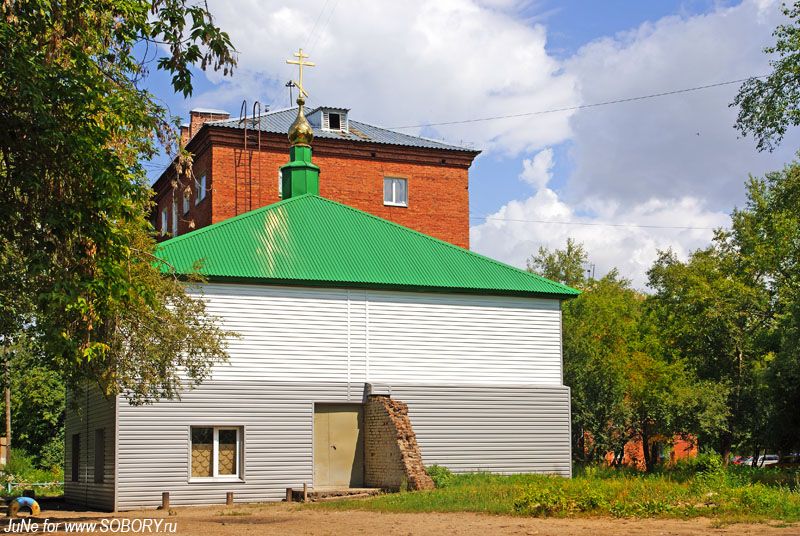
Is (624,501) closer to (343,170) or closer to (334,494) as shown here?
(334,494)

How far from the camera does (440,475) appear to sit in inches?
1053

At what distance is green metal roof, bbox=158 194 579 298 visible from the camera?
27531 millimetres

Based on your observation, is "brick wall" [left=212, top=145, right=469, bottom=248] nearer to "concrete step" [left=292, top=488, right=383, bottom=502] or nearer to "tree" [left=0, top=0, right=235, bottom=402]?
"concrete step" [left=292, top=488, right=383, bottom=502]

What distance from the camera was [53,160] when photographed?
1280 cm

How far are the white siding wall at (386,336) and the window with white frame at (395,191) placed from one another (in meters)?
14.9

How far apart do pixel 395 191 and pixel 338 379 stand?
58.2 ft

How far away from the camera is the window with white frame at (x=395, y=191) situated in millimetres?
44188

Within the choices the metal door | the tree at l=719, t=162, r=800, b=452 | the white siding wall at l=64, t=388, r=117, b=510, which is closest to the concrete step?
the metal door

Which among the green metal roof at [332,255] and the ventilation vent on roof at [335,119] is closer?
the green metal roof at [332,255]

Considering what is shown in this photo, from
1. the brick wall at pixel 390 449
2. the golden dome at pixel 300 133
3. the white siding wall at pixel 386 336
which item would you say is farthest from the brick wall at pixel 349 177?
the brick wall at pixel 390 449

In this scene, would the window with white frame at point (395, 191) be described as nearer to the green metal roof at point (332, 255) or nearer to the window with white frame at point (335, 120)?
the window with white frame at point (335, 120)

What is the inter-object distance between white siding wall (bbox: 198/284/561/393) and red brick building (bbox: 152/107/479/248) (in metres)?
13.8

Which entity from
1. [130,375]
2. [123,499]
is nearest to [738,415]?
[123,499]

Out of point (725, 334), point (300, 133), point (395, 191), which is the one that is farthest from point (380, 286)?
point (725, 334)
